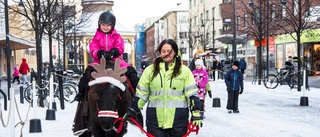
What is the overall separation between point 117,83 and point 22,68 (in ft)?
83.4

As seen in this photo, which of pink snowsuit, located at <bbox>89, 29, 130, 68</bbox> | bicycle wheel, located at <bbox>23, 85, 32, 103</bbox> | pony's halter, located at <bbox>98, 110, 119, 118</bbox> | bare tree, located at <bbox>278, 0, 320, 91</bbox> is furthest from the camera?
bare tree, located at <bbox>278, 0, 320, 91</bbox>

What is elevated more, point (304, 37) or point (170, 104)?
point (304, 37)

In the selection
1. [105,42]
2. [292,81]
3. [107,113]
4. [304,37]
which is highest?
[304,37]

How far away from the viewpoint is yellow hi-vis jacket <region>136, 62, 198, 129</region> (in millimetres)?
5227

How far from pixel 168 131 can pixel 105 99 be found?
847mm

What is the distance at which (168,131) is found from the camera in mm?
5336

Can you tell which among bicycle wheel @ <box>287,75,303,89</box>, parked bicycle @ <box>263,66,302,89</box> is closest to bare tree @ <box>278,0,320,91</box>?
bicycle wheel @ <box>287,75,303,89</box>

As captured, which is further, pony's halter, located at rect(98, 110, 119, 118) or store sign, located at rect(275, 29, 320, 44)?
store sign, located at rect(275, 29, 320, 44)

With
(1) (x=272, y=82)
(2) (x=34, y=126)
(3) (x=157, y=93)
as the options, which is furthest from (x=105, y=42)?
(1) (x=272, y=82)

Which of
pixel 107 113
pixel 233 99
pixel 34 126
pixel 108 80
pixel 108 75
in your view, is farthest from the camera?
pixel 233 99

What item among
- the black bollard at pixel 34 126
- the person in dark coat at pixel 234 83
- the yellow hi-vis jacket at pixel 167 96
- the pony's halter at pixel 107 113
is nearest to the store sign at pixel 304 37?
the person in dark coat at pixel 234 83

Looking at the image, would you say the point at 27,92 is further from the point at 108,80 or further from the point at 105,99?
the point at 105,99

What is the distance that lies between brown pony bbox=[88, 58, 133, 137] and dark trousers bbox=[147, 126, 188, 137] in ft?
1.50

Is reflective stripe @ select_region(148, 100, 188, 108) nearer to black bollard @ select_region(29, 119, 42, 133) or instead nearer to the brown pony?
the brown pony
